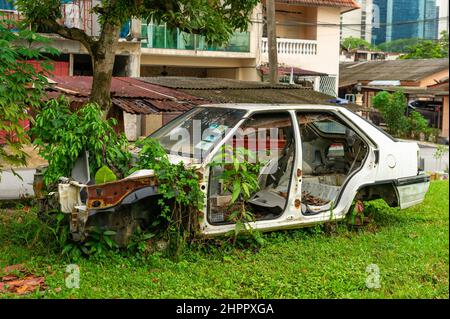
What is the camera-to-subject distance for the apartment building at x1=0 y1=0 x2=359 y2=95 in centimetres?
1902

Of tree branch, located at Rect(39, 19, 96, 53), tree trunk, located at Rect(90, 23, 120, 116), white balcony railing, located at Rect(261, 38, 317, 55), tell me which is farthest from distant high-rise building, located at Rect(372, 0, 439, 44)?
tree branch, located at Rect(39, 19, 96, 53)

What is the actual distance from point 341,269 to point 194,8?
3940 mm

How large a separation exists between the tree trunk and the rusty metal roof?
4.16m

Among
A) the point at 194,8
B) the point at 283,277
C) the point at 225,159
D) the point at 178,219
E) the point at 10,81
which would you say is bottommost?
the point at 283,277

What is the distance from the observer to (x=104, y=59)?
780cm

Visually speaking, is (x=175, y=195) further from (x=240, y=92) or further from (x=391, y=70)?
(x=391, y=70)

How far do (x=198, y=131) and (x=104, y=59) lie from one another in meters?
2.49

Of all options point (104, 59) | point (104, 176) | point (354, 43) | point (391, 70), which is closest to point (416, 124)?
point (391, 70)

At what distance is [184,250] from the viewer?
5223 millimetres

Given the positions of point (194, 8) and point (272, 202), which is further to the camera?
point (194, 8)

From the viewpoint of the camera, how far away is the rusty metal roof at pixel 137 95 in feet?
40.9
